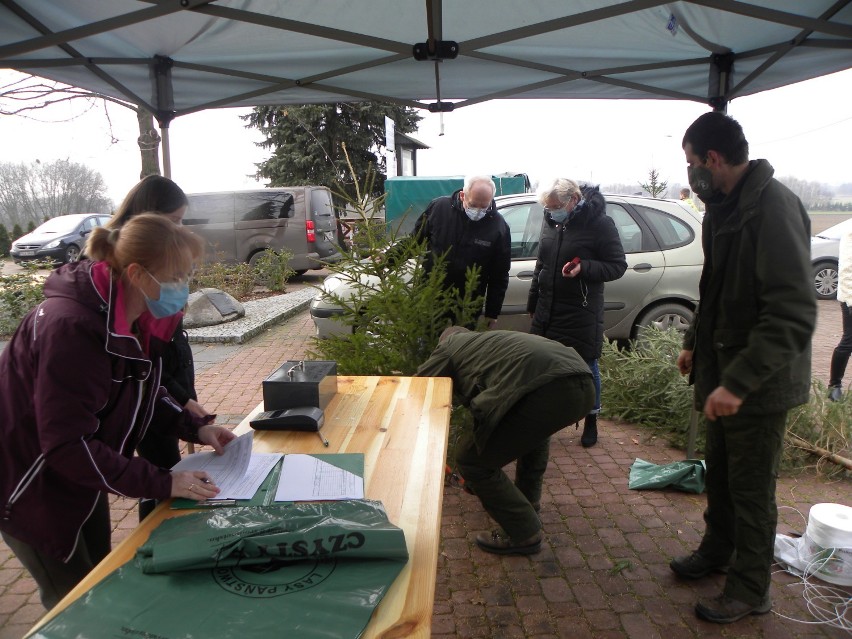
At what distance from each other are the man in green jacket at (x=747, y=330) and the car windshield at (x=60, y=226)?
878 inches

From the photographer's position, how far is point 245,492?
5.41 ft

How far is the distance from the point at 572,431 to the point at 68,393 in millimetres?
4135

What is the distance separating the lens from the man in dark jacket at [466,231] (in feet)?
14.1

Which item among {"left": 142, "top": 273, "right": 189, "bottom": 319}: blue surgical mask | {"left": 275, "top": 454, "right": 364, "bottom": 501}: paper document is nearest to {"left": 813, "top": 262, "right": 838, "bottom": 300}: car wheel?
{"left": 275, "top": 454, "right": 364, "bottom": 501}: paper document

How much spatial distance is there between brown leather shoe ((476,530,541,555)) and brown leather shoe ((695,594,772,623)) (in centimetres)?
80

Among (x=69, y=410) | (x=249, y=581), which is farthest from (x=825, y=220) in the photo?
(x=69, y=410)

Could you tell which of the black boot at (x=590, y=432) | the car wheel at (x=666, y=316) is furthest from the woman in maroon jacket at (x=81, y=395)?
the car wheel at (x=666, y=316)

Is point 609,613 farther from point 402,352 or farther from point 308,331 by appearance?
point 308,331

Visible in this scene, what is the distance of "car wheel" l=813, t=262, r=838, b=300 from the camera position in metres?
11.5

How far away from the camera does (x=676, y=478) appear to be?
383 cm

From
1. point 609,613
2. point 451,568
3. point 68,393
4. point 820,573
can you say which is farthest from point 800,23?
point 68,393

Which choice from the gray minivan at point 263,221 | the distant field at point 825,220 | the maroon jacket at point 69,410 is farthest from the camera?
the gray minivan at point 263,221

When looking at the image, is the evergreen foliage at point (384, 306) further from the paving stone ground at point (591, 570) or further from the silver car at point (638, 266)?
the silver car at point (638, 266)

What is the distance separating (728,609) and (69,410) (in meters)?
2.60
